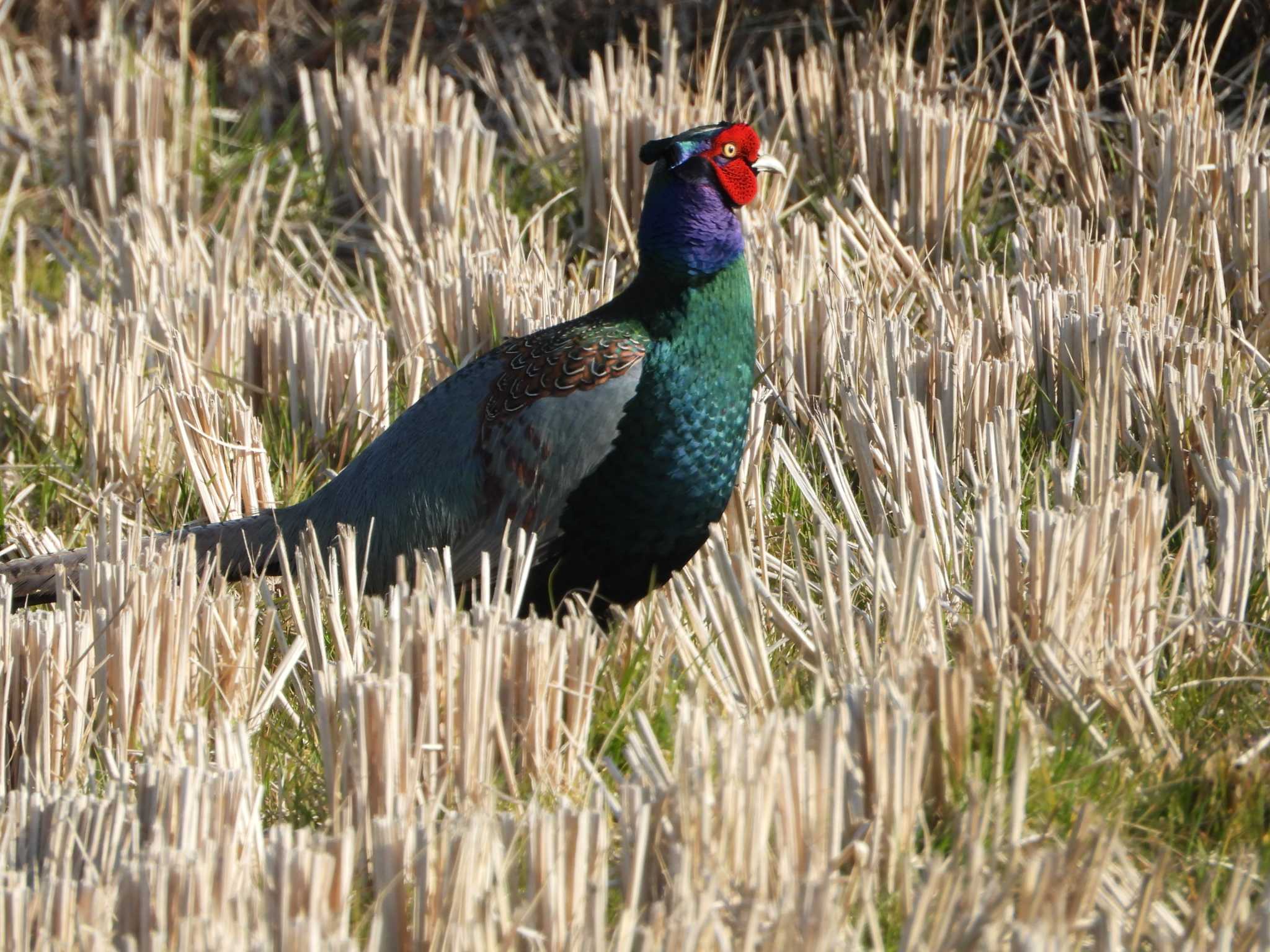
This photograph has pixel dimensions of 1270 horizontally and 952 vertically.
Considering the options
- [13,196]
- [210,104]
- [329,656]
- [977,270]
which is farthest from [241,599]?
[210,104]

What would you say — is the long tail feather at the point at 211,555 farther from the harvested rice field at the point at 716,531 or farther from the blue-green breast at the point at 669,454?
the blue-green breast at the point at 669,454

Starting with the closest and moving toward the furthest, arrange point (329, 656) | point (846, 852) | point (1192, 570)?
point (846, 852) → point (1192, 570) → point (329, 656)

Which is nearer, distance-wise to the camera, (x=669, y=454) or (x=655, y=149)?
(x=669, y=454)

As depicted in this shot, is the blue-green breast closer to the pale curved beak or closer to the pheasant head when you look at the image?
the pheasant head

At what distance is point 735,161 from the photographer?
130 inches

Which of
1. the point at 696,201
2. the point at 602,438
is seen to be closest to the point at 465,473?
the point at 602,438

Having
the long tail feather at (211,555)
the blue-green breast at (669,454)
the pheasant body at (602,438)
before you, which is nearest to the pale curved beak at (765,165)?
the pheasant body at (602,438)

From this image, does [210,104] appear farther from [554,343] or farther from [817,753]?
[817,753]

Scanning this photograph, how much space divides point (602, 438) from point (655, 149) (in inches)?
24.3

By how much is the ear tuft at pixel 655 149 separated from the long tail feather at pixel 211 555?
1.07m

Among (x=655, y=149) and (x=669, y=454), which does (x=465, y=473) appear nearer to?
(x=669, y=454)

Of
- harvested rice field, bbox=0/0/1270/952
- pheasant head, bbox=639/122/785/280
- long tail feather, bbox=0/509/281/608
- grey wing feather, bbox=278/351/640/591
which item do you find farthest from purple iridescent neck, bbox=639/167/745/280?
long tail feather, bbox=0/509/281/608

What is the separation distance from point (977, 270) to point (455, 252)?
1528mm

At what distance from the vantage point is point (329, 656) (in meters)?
3.12
